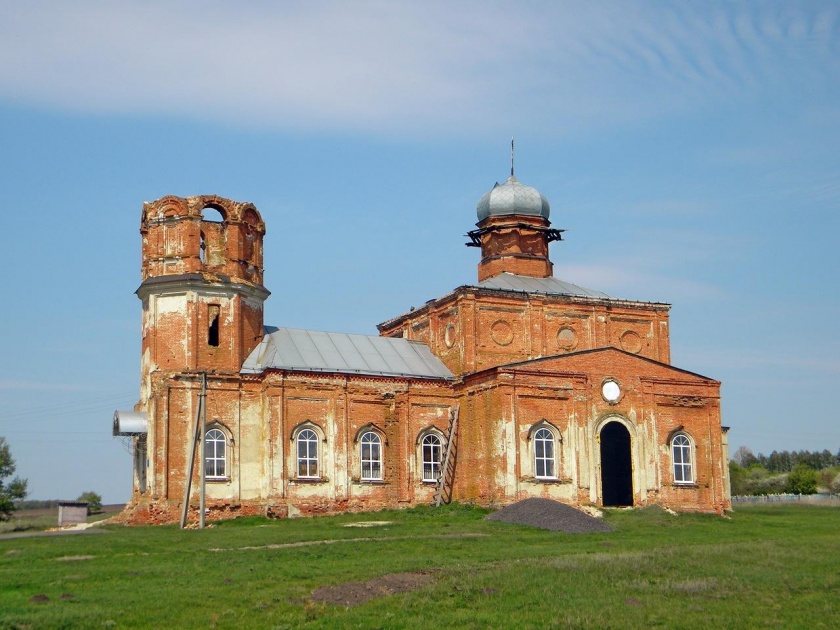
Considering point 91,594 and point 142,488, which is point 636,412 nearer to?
point 142,488

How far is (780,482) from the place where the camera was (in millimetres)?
72625

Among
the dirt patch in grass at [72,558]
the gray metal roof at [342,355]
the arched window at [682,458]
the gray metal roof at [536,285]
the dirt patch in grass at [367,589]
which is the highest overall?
the gray metal roof at [536,285]

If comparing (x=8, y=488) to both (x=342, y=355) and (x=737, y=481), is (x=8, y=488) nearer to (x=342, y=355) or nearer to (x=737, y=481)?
(x=342, y=355)

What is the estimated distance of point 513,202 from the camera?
44938 mm

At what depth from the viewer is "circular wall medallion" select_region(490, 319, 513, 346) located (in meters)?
39.7

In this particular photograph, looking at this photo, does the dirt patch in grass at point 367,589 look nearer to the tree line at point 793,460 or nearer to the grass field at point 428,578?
the grass field at point 428,578

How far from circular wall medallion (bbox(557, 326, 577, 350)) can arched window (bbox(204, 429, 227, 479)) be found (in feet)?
43.0

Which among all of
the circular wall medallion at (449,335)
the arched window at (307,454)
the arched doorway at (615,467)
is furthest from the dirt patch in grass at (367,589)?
the arched doorway at (615,467)

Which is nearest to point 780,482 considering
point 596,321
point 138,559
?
point 596,321

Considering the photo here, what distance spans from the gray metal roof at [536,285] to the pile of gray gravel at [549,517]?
10.3 m

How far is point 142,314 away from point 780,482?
50002 mm

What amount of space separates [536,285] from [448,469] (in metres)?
8.92

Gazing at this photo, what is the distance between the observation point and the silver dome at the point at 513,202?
4491 centimetres

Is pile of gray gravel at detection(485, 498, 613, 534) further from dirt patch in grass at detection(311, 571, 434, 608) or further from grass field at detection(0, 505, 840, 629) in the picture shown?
dirt patch in grass at detection(311, 571, 434, 608)
